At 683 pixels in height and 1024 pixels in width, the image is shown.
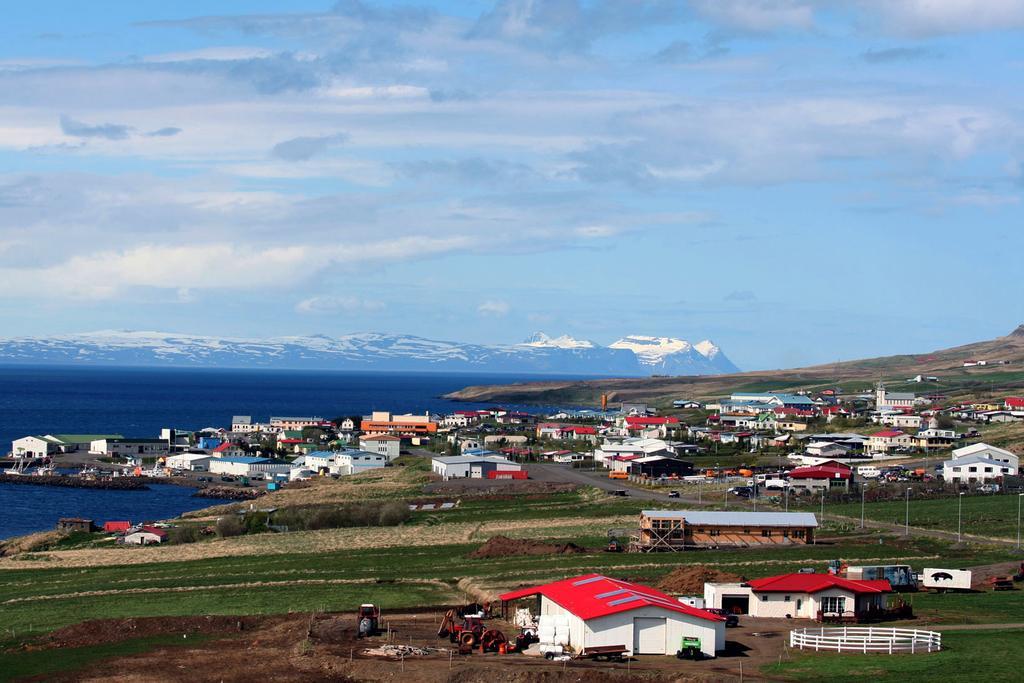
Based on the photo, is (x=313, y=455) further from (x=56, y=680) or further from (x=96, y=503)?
(x=56, y=680)

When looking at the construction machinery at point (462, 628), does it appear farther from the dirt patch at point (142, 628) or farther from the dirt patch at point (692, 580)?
the dirt patch at point (692, 580)

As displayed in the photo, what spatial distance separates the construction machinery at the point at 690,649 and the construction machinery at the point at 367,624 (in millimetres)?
8259

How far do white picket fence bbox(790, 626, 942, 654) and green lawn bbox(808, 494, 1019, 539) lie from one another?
23.9m

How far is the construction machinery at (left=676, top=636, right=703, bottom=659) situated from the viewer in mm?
30250

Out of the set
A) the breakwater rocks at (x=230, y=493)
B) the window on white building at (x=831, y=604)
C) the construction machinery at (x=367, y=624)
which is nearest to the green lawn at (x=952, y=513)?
the window on white building at (x=831, y=604)

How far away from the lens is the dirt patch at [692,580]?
128 ft

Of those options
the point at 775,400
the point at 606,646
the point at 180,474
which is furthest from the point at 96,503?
the point at 775,400

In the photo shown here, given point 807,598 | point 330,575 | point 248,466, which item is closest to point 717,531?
point 330,575

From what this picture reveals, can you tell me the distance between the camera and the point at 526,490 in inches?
3150

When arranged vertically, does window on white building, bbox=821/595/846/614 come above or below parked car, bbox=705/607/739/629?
above

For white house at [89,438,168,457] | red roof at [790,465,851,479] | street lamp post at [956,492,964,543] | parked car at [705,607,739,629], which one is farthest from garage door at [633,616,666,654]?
white house at [89,438,168,457]

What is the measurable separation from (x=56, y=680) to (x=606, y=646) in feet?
40.8

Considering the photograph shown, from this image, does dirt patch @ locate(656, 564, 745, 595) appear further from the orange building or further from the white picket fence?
the orange building

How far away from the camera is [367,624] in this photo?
111 feet
